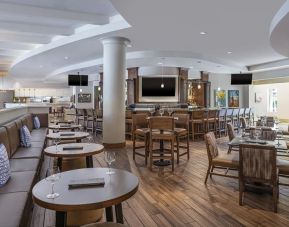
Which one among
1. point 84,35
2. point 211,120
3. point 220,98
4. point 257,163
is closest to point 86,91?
point 220,98

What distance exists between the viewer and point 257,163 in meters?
3.13

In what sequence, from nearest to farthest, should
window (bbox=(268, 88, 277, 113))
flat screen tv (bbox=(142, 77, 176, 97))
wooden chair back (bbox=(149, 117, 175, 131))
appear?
1. wooden chair back (bbox=(149, 117, 175, 131))
2. flat screen tv (bbox=(142, 77, 176, 97))
3. window (bbox=(268, 88, 277, 113))

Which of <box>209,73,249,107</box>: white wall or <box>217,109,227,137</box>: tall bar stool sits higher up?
<box>209,73,249,107</box>: white wall

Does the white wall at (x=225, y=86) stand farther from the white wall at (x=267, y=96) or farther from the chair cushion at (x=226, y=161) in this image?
the chair cushion at (x=226, y=161)

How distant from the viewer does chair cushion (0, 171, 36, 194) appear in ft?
8.03

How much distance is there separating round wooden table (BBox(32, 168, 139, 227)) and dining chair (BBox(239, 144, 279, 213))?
1676 millimetres

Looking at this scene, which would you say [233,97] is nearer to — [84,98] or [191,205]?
[84,98]

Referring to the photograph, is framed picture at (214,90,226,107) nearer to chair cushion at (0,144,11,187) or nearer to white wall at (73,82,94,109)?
white wall at (73,82,94,109)

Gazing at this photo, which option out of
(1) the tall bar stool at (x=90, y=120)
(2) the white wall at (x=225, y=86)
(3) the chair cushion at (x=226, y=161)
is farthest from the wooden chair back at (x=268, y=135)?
(2) the white wall at (x=225, y=86)

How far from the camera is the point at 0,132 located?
3408 millimetres

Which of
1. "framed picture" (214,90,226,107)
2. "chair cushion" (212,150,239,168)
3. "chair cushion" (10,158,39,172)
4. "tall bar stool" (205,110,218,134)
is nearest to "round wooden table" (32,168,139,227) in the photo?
"chair cushion" (10,158,39,172)

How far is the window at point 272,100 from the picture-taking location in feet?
48.9

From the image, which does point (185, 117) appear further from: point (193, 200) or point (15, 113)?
point (15, 113)

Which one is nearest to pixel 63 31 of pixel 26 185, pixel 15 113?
pixel 15 113
